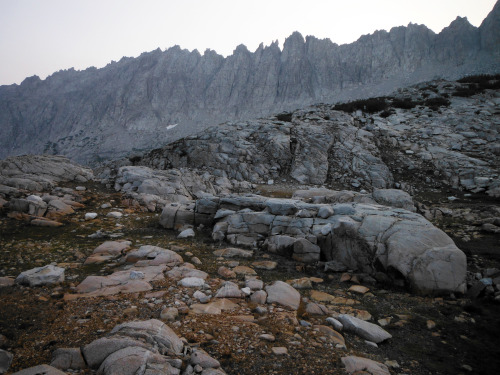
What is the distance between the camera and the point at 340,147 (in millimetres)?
24047

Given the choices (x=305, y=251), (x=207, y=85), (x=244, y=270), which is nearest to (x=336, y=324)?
(x=244, y=270)

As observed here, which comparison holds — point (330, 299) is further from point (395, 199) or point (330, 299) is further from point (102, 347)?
point (395, 199)

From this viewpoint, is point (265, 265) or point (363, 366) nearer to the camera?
point (363, 366)

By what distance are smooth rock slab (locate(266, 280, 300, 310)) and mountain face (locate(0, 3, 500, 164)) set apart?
96666mm

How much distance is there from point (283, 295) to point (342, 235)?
355 cm

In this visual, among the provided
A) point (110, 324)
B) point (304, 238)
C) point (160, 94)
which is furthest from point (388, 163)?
point (160, 94)

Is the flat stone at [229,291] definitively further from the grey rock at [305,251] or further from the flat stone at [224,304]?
the grey rock at [305,251]

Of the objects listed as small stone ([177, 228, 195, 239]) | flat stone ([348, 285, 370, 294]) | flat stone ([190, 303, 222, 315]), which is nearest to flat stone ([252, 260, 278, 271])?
flat stone ([348, 285, 370, 294])

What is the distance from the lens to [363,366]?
12.5 ft

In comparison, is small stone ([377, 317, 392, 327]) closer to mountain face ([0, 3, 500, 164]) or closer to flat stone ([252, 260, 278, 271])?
flat stone ([252, 260, 278, 271])

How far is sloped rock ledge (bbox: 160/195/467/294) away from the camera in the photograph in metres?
6.83

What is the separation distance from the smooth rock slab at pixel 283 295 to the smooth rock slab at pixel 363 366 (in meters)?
1.66

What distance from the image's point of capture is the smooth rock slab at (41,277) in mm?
5773

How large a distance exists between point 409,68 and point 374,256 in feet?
366
